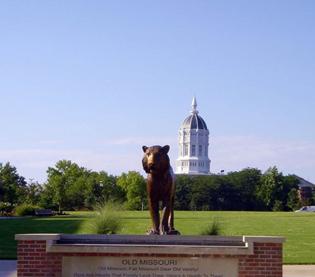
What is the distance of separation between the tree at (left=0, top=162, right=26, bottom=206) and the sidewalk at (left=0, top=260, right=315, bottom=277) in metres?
47.4

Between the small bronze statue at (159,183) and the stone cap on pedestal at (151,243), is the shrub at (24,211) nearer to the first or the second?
the small bronze statue at (159,183)

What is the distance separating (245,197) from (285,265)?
10209 centimetres

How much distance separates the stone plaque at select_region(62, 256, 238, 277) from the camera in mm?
12227

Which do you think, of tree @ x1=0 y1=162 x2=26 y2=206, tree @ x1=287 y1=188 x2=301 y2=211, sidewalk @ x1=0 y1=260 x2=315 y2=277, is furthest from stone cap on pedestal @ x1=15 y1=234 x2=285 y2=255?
tree @ x1=287 y1=188 x2=301 y2=211

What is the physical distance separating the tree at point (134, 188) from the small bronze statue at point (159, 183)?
272 feet

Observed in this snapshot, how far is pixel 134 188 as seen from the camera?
97562mm

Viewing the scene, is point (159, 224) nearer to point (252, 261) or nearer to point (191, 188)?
point (252, 261)

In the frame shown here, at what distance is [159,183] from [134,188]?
84.8 m

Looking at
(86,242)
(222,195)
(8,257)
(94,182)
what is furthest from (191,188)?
(86,242)

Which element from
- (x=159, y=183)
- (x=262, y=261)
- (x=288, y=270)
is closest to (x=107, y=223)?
(x=159, y=183)

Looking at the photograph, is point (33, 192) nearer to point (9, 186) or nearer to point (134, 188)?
point (9, 186)

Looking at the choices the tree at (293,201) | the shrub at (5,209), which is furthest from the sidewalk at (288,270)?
the tree at (293,201)

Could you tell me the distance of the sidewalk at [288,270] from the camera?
16.2m

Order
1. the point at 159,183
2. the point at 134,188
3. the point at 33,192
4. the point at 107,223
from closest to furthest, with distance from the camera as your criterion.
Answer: the point at 159,183, the point at 107,223, the point at 33,192, the point at 134,188
